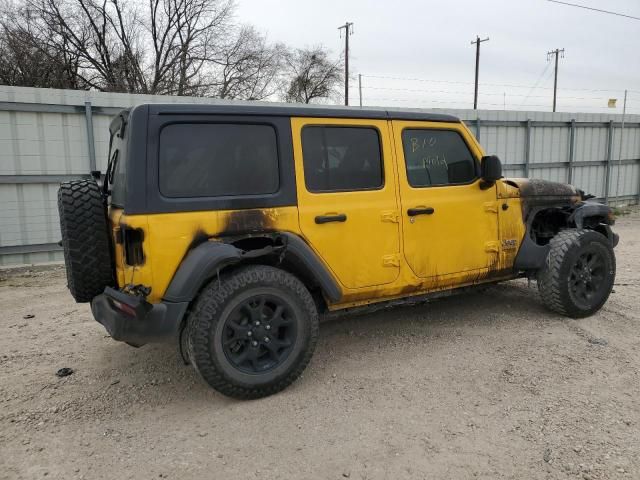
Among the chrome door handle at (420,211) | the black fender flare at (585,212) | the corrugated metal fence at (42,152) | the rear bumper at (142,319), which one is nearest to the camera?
the rear bumper at (142,319)

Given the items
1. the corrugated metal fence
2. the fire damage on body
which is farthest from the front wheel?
the corrugated metal fence

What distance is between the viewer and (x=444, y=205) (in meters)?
4.04

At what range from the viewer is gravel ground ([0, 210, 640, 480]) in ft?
8.61

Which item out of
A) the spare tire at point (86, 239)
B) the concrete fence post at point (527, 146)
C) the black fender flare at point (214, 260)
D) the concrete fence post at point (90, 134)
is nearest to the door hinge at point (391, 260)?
the black fender flare at point (214, 260)

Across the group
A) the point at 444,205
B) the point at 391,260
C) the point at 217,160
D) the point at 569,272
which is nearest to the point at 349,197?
the point at 391,260

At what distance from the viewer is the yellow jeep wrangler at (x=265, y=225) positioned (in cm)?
303

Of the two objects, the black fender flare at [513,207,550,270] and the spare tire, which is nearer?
the spare tire

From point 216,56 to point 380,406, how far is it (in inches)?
948

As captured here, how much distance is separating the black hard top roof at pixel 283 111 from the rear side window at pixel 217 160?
9 cm

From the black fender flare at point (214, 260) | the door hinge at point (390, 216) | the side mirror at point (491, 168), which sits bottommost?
the black fender flare at point (214, 260)

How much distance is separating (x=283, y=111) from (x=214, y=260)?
3.77 ft

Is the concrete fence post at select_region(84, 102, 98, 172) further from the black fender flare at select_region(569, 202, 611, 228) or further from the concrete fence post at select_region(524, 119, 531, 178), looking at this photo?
the concrete fence post at select_region(524, 119, 531, 178)

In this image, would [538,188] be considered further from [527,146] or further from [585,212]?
[527,146]

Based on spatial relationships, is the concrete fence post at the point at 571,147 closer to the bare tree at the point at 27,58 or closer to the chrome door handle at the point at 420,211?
the chrome door handle at the point at 420,211
